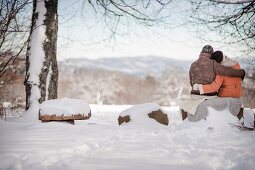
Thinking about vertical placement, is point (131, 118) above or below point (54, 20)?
below

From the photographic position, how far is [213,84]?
244 inches

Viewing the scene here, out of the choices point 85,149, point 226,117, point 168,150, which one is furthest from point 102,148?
point 226,117

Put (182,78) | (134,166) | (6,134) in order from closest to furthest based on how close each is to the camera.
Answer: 1. (134,166)
2. (6,134)
3. (182,78)

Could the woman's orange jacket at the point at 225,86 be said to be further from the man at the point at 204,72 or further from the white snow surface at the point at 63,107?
the white snow surface at the point at 63,107

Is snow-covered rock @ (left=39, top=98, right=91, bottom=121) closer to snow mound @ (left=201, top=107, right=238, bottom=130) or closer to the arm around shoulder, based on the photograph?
snow mound @ (left=201, top=107, right=238, bottom=130)

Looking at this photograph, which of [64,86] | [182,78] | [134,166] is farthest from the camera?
[64,86]

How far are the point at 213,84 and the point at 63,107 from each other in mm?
2984

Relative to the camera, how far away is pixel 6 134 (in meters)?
4.77

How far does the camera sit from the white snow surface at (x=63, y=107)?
21.0ft

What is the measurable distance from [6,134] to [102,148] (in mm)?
1733

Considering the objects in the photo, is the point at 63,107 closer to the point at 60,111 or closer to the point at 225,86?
the point at 60,111

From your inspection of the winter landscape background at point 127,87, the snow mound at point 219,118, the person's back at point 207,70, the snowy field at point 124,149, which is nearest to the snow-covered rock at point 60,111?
the snowy field at point 124,149

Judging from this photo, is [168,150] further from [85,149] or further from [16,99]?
[16,99]

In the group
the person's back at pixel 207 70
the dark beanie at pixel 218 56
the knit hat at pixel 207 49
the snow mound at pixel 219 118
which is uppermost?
the knit hat at pixel 207 49
